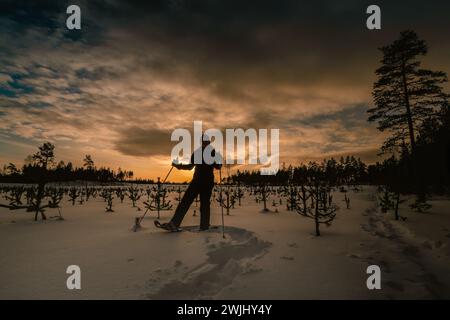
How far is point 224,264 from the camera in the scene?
427 cm

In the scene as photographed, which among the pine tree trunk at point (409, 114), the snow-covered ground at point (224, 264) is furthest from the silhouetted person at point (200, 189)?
the pine tree trunk at point (409, 114)

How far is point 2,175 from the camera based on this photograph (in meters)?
88.0

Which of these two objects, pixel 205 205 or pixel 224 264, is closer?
pixel 224 264

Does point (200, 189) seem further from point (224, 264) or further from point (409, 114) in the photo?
point (409, 114)

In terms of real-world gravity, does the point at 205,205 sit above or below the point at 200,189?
below

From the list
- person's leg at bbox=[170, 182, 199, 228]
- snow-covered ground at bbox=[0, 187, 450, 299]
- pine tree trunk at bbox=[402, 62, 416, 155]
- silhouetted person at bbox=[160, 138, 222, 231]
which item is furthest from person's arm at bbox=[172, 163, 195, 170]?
pine tree trunk at bbox=[402, 62, 416, 155]

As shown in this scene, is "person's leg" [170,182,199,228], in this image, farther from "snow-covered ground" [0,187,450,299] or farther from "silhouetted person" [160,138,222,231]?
"snow-covered ground" [0,187,450,299]

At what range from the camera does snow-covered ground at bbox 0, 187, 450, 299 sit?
312 centimetres

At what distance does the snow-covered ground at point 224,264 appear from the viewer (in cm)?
312

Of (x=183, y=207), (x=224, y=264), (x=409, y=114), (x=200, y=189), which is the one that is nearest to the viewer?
(x=224, y=264)

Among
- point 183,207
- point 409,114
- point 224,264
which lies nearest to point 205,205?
point 183,207

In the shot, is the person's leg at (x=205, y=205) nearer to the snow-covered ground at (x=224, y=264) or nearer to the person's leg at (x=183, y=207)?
the person's leg at (x=183, y=207)
